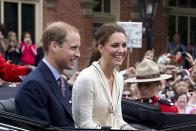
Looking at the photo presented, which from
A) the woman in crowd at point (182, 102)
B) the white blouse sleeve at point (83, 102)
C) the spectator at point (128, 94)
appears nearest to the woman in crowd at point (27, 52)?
the spectator at point (128, 94)

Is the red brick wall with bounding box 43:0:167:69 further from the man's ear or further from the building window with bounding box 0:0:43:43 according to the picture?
the man's ear

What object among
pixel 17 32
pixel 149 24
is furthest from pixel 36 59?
pixel 149 24

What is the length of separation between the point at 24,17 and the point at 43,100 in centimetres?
1388

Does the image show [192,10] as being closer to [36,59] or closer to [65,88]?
[36,59]

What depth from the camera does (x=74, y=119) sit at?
436 cm

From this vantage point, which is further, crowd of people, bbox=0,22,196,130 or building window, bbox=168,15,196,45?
building window, bbox=168,15,196,45

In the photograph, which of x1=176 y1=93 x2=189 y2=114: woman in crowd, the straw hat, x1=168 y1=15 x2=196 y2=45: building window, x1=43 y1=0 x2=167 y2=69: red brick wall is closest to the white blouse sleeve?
the straw hat

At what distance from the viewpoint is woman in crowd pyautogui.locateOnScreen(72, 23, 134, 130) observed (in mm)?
4344

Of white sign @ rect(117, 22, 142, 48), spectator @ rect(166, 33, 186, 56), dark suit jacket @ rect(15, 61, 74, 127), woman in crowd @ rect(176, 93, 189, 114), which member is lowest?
woman in crowd @ rect(176, 93, 189, 114)

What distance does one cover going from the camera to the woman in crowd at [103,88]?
14.3ft

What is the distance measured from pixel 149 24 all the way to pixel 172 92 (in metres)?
8.39

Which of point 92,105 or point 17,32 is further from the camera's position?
point 17,32

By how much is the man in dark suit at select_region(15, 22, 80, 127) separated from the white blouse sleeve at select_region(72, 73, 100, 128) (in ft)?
0.18

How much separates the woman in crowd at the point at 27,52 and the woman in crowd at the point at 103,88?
1078 cm
